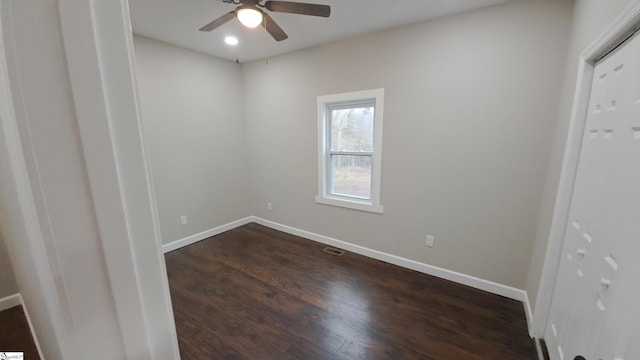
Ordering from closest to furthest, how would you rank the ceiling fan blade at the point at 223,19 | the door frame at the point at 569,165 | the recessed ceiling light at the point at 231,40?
1. the door frame at the point at 569,165
2. the ceiling fan blade at the point at 223,19
3. the recessed ceiling light at the point at 231,40

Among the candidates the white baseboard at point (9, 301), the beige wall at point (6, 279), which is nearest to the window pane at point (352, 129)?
the beige wall at point (6, 279)

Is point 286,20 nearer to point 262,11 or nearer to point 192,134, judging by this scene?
point 262,11

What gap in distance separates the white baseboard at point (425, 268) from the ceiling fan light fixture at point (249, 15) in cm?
261

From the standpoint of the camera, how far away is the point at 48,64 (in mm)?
271

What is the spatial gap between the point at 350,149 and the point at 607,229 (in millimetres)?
2396

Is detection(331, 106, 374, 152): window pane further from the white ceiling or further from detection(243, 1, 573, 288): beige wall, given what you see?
the white ceiling

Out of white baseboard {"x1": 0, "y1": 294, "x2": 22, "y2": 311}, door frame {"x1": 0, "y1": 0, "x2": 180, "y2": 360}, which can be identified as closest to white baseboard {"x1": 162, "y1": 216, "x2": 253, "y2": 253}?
white baseboard {"x1": 0, "y1": 294, "x2": 22, "y2": 311}

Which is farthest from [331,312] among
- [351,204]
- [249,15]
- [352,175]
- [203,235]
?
[249,15]

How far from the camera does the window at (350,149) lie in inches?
115

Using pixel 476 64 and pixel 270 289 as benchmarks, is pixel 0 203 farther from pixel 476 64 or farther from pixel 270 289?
pixel 476 64

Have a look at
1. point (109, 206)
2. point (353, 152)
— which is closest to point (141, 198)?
point (109, 206)

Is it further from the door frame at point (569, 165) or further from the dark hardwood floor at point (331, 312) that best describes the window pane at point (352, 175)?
the door frame at point (569, 165)

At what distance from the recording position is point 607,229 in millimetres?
1133

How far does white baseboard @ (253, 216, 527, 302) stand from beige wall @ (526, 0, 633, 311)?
0.17m
